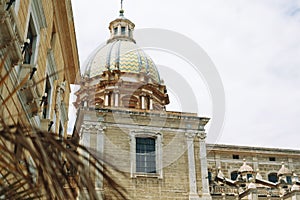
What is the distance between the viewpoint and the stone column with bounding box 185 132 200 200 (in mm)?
22781

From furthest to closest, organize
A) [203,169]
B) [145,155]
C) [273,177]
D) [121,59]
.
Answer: [121,59]
[273,177]
[203,169]
[145,155]

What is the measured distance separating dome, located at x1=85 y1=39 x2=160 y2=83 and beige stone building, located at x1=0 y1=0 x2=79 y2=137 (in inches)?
670

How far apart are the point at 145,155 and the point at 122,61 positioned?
12978 millimetres

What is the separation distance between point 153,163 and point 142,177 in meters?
1.09

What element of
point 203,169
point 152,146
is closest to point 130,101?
point 152,146

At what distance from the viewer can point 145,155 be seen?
2333 cm

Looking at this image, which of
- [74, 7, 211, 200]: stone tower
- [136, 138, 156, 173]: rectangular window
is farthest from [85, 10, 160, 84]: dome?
[136, 138, 156, 173]: rectangular window

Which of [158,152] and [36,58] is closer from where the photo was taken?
[36,58]

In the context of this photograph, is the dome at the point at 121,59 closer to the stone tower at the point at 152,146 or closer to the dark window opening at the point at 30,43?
the stone tower at the point at 152,146

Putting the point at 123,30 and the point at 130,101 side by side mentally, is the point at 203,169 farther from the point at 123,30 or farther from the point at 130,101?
the point at 123,30

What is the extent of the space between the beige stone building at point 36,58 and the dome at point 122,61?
17.0 metres

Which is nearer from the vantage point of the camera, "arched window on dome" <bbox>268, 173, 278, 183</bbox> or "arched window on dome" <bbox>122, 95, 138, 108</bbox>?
"arched window on dome" <bbox>122, 95, 138, 108</bbox>

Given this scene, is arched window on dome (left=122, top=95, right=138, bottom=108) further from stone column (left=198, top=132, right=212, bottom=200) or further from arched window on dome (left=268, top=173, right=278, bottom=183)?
arched window on dome (left=268, top=173, right=278, bottom=183)

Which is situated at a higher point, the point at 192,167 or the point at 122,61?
the point at 122,61
